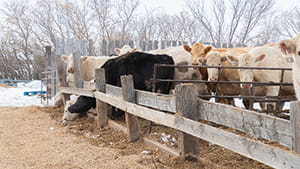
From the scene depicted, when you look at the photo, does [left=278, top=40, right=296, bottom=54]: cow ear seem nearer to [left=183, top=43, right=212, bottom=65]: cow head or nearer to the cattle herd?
the cattle herd

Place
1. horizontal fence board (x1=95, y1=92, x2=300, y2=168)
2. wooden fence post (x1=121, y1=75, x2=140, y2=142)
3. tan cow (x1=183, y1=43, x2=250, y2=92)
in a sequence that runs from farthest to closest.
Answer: tan cow (x1=183, y1=43, x2=250, y2=92), wooden fence post (x1=121, y1=75, x2=140, y2=142), horizontal fence board (x1=95, y1=92, x2=300, y2=168)

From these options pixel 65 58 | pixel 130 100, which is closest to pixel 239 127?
pixel 130 100

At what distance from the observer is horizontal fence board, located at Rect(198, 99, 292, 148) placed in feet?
7.25

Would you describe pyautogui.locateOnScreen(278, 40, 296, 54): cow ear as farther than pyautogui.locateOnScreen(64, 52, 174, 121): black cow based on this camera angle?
No

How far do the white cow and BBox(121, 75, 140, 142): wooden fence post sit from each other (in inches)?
107

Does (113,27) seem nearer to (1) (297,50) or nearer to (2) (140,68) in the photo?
(2) (140,68)

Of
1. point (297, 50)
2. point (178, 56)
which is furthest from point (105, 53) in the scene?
point (297, 50)

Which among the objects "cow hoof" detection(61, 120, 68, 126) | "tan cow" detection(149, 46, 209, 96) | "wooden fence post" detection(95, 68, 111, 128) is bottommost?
"cow hoof" detection(61, 120, 68, 126)

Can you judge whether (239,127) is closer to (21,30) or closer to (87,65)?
(87,65)

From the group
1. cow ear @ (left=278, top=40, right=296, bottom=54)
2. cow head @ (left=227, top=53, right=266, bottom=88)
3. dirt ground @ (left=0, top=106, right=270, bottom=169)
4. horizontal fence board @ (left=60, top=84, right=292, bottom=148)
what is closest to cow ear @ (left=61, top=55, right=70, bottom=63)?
dirt ground @ (left=0, top=106, right=270, bottom=169)

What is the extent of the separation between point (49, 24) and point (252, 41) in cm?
1384

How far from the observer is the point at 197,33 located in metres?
20.5

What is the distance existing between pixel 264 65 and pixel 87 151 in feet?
14.6

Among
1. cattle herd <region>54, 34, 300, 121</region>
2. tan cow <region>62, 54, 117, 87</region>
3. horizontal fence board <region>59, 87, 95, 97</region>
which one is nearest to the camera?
cattle herd <region>54, 34, 300, 121</region>
